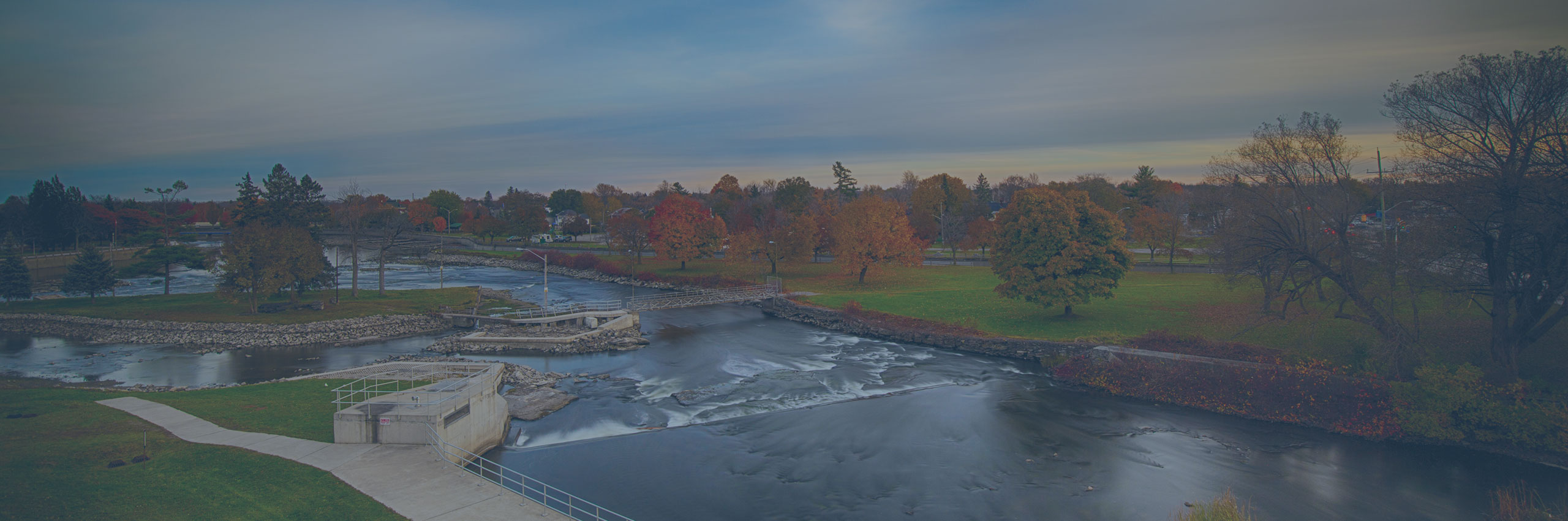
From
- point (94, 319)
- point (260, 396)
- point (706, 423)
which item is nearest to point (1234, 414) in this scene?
point (706, 423)

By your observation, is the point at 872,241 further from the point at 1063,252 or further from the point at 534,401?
the point at 534,401

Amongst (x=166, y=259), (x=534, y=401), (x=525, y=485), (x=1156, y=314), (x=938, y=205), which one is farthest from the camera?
(x=938, y=205)

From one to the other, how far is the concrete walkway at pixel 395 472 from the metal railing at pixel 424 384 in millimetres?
1761

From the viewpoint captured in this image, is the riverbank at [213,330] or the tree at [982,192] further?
the tree at [982,192]

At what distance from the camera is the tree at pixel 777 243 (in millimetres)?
69000

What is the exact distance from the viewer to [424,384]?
2600 cm

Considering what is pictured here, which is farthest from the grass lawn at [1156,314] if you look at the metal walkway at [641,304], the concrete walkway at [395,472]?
the concrete walkway at [395,472]

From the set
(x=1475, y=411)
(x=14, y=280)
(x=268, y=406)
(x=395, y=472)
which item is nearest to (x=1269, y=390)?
(x=1475, y=411)

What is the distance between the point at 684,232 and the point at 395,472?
6165 centimetres

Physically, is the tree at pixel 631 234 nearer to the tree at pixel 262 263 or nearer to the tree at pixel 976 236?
the tree at pixel 262 263

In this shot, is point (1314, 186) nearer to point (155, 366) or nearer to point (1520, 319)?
point (1520, 319)

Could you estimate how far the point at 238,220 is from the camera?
195 ft

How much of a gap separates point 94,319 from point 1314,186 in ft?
226

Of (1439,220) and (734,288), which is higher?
(1439,220)
